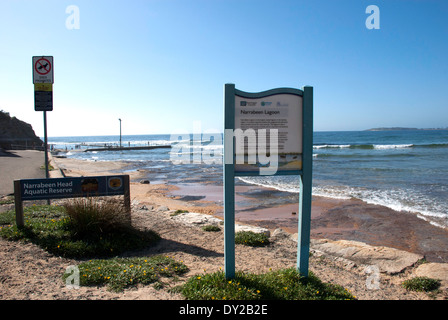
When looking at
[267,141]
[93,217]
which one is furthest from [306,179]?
[93,217]

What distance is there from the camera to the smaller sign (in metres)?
6.92

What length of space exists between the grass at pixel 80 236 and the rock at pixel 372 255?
3.46 metres

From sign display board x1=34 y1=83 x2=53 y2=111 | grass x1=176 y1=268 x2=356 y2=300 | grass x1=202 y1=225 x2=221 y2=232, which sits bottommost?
grass x1=202 y1=225 x2=221 y2=232

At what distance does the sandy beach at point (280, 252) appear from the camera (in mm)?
3695

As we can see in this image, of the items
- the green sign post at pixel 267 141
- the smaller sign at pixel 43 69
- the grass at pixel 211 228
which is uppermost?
the smaller sign at pixel 43 69

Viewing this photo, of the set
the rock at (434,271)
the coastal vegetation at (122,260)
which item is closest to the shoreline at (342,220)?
the rock at (434,271)

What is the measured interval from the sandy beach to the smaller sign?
3.75m

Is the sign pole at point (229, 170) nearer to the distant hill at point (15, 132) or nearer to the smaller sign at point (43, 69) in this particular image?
the smaller sign at point (43, 69)

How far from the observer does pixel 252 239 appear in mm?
6000

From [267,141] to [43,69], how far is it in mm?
5917

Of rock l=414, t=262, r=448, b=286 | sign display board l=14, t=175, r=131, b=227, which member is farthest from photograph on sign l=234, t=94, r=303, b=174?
sign display board l=14, t=175, r=131, b=227

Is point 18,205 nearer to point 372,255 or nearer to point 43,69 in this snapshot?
point 43,69

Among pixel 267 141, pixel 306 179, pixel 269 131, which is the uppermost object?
pixel 269 131

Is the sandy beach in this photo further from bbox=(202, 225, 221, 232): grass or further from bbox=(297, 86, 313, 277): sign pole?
bbox=(297, 86, 313, 277): sign pole
